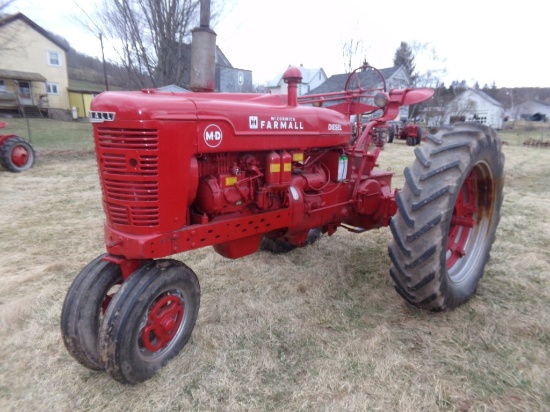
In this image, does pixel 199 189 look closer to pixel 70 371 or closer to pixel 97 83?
pixel 70 371

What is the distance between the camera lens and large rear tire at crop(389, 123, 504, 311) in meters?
2.50

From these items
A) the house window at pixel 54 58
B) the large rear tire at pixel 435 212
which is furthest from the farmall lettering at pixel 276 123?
the house window at pixel 54 58

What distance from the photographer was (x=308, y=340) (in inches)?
104

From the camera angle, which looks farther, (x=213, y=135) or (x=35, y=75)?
(x=35, y=75)

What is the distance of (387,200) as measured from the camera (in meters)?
3.53

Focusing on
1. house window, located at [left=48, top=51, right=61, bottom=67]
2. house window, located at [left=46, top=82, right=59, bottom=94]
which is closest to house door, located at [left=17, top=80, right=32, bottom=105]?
house window, located at [left=46, top=82, right=59, bottom=94]

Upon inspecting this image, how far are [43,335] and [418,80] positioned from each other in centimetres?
3538

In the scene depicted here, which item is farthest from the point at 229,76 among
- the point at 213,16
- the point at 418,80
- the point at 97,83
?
the point at 97,83

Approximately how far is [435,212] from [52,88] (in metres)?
35.7

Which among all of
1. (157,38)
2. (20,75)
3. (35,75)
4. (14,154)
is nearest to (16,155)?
(14,154)

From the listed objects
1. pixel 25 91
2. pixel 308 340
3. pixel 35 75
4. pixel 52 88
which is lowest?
pixel 308 340

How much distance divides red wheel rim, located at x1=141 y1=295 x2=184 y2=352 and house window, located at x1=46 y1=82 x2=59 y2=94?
35.0 metres

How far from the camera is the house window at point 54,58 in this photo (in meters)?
31.0

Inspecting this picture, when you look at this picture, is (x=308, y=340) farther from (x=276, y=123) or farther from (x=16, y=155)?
(x=16, y=155)
